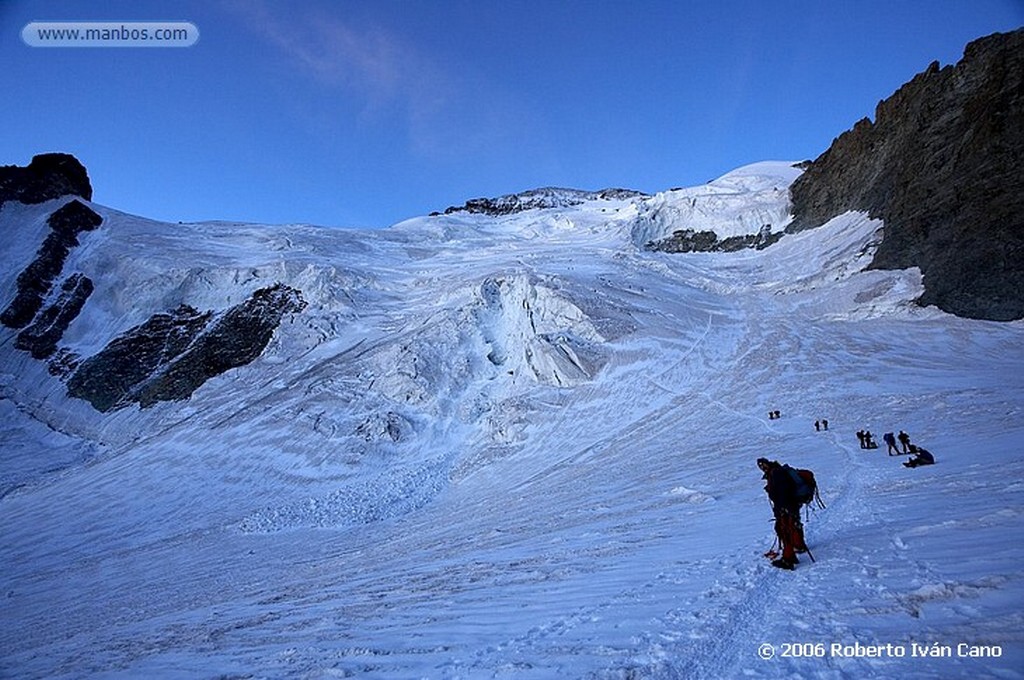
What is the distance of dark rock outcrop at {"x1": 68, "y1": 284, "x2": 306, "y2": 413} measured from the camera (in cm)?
3200

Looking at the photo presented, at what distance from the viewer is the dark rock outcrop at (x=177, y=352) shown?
105 feet

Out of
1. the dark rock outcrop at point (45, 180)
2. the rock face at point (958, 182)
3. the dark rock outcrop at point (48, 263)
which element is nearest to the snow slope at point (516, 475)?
the dark rock outcrop at point (48, 263)

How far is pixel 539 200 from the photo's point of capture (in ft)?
362

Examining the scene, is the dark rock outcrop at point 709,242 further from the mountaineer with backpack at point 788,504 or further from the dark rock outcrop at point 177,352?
the mountaineer with backpack at point 788,504

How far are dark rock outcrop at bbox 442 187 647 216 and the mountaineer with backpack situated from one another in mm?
98222

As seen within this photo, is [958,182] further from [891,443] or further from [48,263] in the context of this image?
[48,263]

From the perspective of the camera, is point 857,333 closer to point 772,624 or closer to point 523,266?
point 523,266

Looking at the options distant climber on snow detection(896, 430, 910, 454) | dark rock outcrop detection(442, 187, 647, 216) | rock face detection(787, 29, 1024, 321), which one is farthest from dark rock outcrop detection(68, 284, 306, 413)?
dark rock outcrop detection(442, 187, 647, 216)

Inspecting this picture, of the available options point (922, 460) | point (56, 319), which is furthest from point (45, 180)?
point (922, 460)

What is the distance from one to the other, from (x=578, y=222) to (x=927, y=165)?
4825 cm

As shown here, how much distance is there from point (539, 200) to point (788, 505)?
A: 108m

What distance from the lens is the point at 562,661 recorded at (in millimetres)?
5031

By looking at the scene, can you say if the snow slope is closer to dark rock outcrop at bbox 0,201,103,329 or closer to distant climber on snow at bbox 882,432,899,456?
distant climber on snow at bbox 882,432,899,456

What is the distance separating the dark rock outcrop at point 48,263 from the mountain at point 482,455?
0.98 feet
